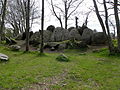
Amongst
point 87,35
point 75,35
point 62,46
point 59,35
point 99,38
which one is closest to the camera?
point 62,46

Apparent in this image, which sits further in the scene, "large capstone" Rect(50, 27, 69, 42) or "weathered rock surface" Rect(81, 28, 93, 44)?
"large capstone" Rect(50, 27, 69, 42)

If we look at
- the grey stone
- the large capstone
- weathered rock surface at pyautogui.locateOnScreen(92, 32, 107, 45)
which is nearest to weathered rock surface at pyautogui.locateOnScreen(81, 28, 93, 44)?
weathered rock surface at pyautogui.locateOnScreen(92, 32, 107, 45)

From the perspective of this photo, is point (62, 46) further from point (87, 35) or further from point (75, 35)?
point (87, 35)

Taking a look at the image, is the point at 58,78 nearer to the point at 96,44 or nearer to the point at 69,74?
the point at 69,74

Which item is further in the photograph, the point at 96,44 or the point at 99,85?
the point at 96,44

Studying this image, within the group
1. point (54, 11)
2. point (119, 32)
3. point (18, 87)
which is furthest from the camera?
point (54, 11)

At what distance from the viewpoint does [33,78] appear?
5090 mm

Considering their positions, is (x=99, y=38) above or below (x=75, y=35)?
below

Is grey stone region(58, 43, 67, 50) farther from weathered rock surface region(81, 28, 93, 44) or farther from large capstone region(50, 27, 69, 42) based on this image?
weathered rock surface region(81, 28, 93, 44)

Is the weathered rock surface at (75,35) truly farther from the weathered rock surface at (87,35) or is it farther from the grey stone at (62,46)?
the grey stone at (62,46)

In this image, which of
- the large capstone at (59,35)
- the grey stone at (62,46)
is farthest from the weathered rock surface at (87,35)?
the grey stone at (62,46)

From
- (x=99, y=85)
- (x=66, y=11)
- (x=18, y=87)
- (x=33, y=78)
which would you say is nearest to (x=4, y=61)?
(x=33, y=78)

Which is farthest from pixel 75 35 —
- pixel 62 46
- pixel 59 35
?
pixel 62 46

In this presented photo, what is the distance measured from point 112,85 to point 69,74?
192 centimetres
